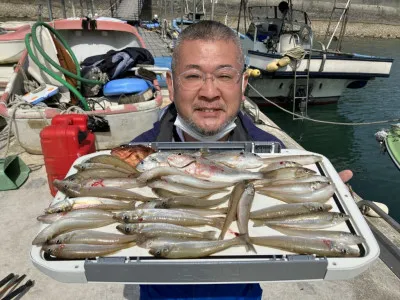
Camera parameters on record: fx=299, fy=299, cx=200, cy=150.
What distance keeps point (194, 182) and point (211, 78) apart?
2.06 feet

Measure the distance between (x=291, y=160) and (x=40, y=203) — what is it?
3.91 m

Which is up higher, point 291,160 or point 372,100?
point 291,160

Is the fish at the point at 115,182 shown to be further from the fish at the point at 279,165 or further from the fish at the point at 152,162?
the fish at the point at 279,165

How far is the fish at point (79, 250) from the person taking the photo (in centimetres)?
123

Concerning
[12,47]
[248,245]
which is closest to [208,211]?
[248,245]

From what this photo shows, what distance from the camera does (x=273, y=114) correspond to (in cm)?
1405

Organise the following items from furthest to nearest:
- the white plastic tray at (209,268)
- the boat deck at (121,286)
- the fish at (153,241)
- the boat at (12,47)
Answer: the boat at (12,47) → the boat deck at (121,286) → the fish at (153,241) → the white plastic tray at (209,268)

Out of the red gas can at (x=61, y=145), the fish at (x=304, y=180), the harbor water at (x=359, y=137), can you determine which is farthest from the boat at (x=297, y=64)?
the fish at (x=304, y=180)

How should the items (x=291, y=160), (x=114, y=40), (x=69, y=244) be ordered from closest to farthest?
1. (x=69, y=244)
2. (x=291, y=160)
3. (x=114, y=40)

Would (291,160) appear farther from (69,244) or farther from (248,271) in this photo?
(69,244)

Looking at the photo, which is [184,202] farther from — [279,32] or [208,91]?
[279,32]

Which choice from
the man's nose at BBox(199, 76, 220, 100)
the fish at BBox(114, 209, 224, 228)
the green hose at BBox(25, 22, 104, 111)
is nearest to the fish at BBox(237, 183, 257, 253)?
the fish at BBox(114, 209, 224, 228)

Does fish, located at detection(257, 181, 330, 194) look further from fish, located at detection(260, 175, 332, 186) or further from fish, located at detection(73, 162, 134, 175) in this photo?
fish, located at detection(73, 162, 134, 175)

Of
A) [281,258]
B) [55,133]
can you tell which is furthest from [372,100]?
[281,258]
